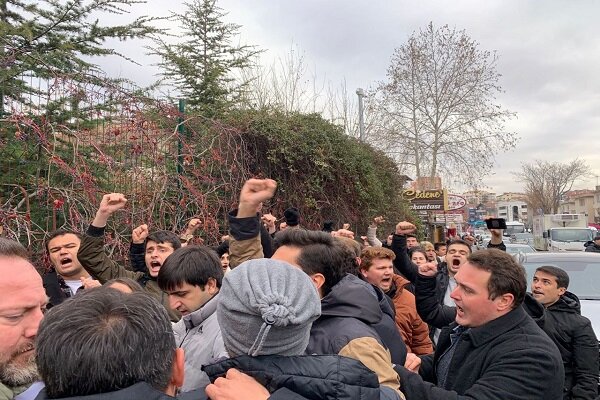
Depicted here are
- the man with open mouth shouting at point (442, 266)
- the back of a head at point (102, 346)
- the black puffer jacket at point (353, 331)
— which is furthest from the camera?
the man with open mouth shouting at point (442, 266)

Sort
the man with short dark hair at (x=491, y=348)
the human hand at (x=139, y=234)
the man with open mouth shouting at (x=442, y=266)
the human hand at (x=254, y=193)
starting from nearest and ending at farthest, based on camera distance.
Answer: the man with short dark hair at (x=491, y=348) < the human hand at (x=254, y=193) < the human hand at (x=139, y=234) < the man with open mouth shouting at (x=442, y=266)

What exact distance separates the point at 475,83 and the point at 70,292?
27.2m

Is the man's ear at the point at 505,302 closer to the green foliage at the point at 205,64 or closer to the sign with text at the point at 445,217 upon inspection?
the green foliage at the point at 205,64

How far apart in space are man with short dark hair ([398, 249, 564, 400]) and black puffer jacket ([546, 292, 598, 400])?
4.13ft

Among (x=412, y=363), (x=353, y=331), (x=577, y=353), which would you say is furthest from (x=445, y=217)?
(x=353, y=331)

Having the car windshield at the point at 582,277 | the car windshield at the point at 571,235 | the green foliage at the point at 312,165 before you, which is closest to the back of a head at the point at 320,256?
the car windshield at the point at 582,277

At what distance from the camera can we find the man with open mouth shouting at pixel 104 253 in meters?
3.84

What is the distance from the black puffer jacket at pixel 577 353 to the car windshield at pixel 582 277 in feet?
8.07

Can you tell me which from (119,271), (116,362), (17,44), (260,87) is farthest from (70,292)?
(260,87)

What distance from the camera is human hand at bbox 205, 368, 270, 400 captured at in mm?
1422

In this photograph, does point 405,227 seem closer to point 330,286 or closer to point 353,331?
→ point 330,286

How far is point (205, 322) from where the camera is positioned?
2.55 metres

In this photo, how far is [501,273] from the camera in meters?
2.63

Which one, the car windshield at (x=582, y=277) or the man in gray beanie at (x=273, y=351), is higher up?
the man in gray beanie at (x=273, y=351)
